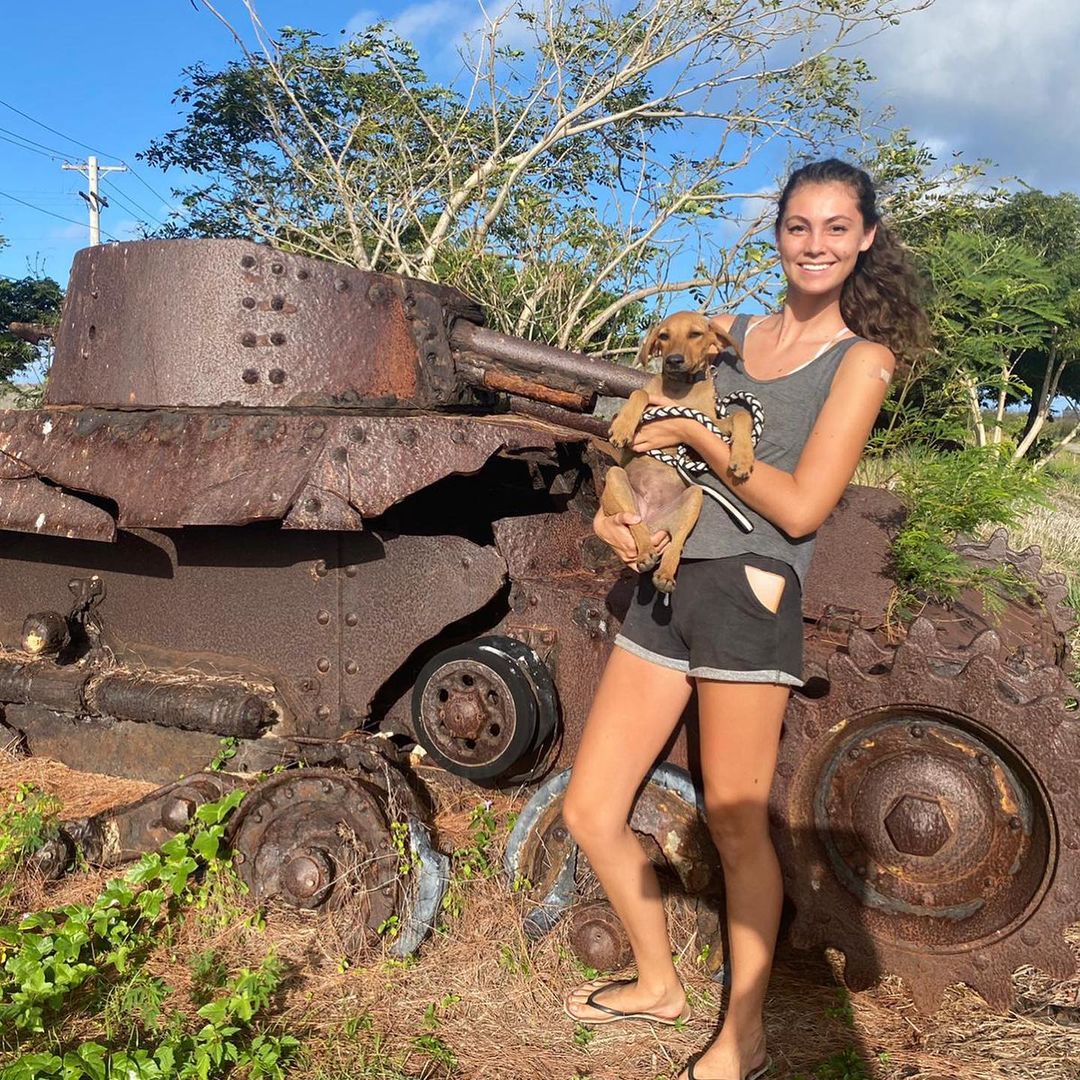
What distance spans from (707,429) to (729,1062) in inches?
61.9

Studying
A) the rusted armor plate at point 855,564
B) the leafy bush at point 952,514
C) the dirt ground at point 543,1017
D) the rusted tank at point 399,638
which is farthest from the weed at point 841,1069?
the leafy bush at point 952,514

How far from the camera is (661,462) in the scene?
2.72 m

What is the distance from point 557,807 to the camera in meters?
3.41

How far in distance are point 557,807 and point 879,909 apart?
40.6 inches

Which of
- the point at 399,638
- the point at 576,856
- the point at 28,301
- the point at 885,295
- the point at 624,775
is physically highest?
the point at 28,301

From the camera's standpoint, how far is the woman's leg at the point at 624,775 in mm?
2684

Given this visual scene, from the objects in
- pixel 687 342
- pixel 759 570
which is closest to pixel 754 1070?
pixel 759 570

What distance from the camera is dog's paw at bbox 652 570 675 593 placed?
8.43ft

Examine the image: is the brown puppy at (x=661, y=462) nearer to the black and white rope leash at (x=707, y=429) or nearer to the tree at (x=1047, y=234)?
the black and white rope leash at (x=707, y=429)

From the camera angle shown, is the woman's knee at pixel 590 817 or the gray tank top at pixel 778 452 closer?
the gray tank top at pixel 778 452

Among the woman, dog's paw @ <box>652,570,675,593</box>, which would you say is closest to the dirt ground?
the woman

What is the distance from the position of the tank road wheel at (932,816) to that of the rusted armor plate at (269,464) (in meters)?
1.41

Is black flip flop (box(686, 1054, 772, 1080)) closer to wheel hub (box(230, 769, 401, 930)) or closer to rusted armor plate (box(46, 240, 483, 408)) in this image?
wheel hub (box(230, 769, 401, 930))

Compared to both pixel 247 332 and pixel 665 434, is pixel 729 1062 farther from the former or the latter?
pixel 247 332
